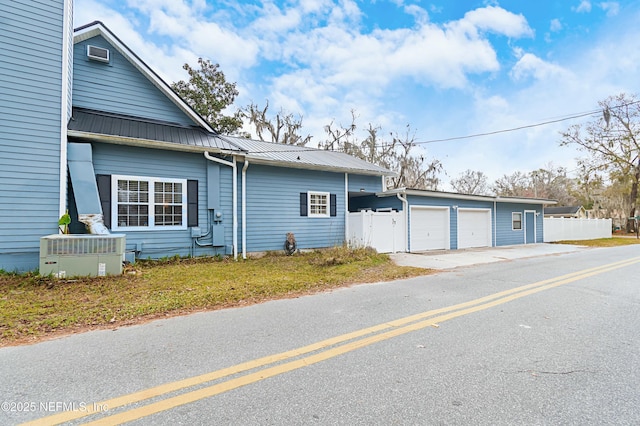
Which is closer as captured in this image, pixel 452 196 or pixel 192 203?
pixel 192 203

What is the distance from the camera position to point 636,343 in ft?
11.1

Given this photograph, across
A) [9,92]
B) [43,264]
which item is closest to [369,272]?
[43,264]

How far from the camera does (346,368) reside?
2.74 m

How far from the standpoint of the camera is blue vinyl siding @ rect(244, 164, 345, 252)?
10.9 m

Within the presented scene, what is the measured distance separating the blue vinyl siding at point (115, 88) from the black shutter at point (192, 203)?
2835mm

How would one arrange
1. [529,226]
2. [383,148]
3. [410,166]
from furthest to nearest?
[410,166], [383,148], [529,226]

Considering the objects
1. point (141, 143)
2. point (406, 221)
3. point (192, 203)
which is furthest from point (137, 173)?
point (406, 221)

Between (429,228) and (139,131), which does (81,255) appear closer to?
(139,131)


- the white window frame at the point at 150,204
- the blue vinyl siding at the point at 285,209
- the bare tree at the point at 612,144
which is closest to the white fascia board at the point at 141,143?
the white window frame at the point at 150,204

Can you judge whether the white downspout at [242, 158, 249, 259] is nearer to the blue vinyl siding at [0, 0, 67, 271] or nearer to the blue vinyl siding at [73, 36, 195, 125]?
the blue vinyl siding at [73, 36, 195, 125]

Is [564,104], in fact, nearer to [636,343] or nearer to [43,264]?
[636,343]

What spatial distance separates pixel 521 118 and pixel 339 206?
10202mm

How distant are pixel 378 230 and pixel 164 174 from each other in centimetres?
818

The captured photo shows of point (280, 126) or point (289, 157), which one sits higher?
point (280, 126)
